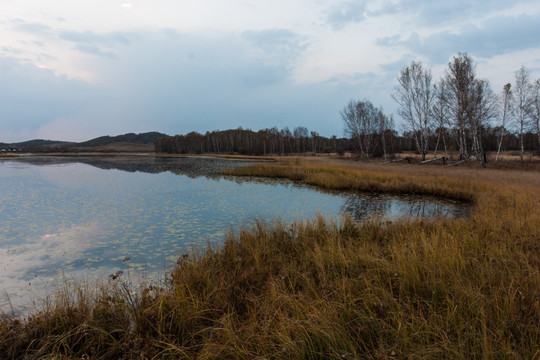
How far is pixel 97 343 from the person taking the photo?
126 inches

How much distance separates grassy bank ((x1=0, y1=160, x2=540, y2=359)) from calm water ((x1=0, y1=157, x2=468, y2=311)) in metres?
1.65

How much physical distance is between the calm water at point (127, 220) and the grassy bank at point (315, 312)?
5.40ft

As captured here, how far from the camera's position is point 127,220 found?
1001 centimetres

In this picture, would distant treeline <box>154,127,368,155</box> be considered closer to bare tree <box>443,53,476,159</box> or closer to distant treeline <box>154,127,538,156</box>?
distant treeline <box>154,127,538,156</box>

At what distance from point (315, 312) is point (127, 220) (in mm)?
9118

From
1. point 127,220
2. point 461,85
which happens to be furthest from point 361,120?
point 127,220

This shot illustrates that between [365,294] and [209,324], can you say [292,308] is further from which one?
[209,324]

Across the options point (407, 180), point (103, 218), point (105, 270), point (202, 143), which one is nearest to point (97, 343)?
point (105, 270)

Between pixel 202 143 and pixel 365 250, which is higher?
pixel 202 143

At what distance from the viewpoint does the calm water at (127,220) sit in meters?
6.05

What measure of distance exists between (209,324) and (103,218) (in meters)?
8.77

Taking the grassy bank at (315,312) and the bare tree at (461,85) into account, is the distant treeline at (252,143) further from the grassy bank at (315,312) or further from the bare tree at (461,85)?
the grassy bank at (315,312)

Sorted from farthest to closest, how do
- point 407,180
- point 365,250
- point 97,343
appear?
point 407,180, point 365,250, point 97,343

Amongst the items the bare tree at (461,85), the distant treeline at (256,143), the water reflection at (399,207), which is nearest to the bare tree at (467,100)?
the bare tree at (461,85)
